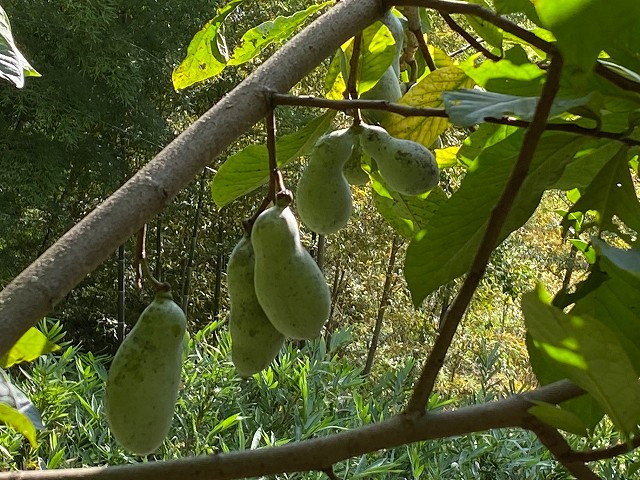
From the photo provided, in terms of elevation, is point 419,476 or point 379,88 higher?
point 379,88

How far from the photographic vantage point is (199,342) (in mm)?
2615

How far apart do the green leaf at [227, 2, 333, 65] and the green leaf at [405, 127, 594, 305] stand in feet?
0.89

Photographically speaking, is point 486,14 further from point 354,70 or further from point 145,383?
point 145,383

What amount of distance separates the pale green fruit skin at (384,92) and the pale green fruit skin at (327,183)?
0.08 metres

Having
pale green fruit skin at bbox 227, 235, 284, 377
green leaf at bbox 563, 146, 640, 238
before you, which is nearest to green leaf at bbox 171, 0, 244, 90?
pale green fruit skin at bbox 227, 235, 284, 377

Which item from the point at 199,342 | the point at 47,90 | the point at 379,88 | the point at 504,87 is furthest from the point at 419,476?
the point at 47,90

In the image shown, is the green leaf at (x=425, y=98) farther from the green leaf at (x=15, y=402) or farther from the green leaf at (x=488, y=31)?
the green leaf at (x=15, y=402)

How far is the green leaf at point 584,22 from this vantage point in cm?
26

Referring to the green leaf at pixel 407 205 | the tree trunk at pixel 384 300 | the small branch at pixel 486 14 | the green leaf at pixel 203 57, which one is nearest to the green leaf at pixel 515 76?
the small branch at pixel 486 14

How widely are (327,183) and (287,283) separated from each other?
10 centimetres

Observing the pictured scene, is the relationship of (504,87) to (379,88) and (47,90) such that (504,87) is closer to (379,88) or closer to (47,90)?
(379,88)

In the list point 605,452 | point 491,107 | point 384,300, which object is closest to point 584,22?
point 491,107

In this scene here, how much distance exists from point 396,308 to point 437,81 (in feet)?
14.5

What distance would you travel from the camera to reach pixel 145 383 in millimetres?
416
